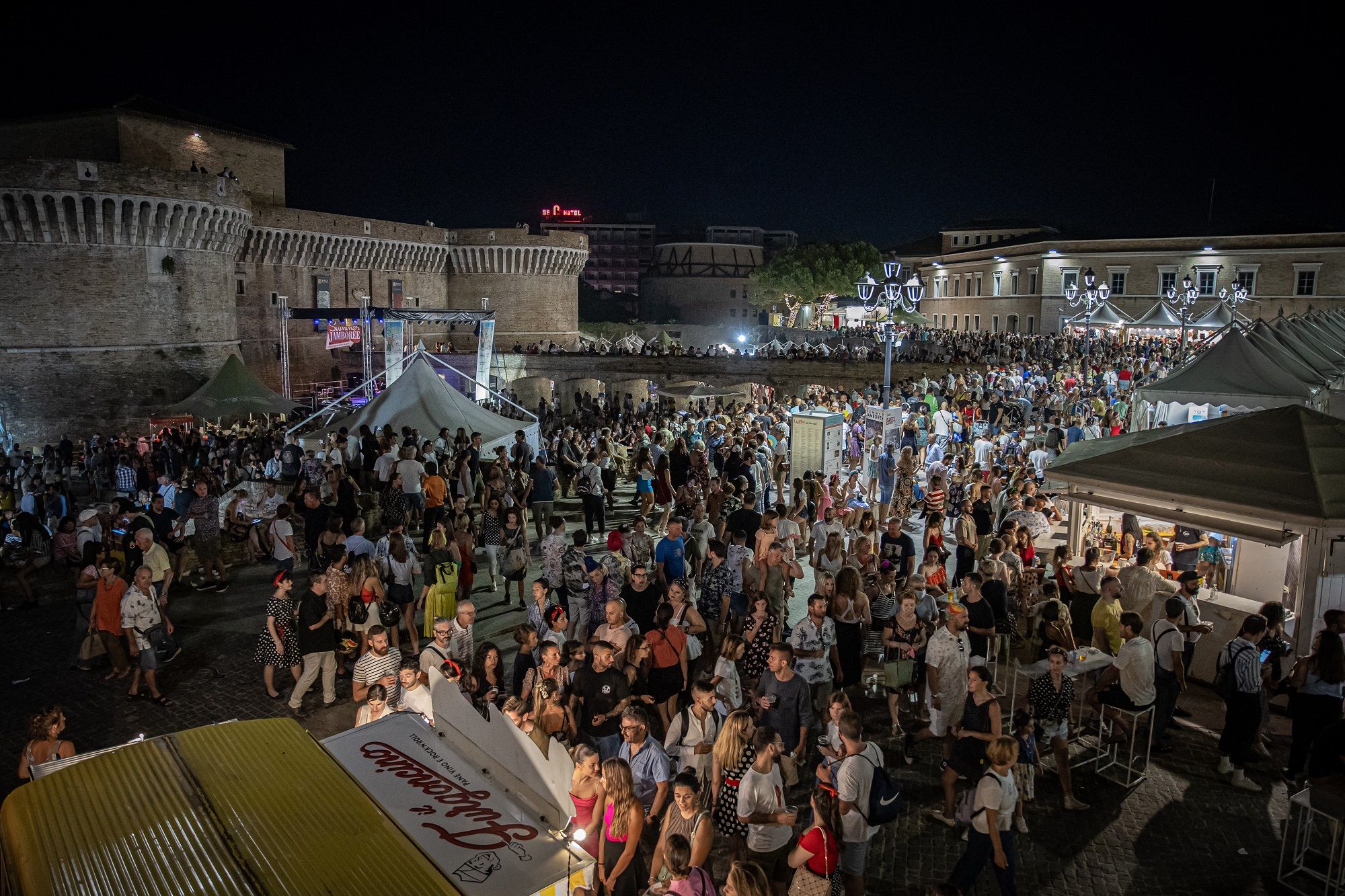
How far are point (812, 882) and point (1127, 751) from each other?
3545 millimetres

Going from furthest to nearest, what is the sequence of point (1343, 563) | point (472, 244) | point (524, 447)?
point (472, 244) → point (524, 447) → point (1343, 563)

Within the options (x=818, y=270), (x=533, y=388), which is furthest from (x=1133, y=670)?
(x=818, y=270)

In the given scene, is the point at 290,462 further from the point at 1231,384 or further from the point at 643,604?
the point at 1231,384

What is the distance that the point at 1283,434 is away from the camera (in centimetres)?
754

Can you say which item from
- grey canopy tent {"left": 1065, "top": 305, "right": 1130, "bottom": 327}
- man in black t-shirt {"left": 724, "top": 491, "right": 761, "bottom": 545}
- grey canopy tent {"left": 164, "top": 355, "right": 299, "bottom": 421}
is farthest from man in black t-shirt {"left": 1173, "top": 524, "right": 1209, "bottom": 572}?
grey canopy tent {"left": 1065, "top": 305, "right": 1130, "bottom": 327}

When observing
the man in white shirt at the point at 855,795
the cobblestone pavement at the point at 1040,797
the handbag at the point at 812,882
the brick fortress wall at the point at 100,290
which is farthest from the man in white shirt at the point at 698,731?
the brick fortress wall at the point at 100,290

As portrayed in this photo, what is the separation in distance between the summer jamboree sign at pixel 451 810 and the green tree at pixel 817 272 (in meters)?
50.9

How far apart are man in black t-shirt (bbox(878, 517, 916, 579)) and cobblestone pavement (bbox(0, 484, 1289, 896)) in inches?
67.2

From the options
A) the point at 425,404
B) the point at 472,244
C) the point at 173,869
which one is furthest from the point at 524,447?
the point at 472,244

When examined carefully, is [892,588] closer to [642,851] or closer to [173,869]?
[642,851]

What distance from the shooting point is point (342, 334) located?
30281 mm

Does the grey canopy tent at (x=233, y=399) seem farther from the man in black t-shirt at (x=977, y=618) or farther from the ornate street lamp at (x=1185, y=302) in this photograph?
the ornate street lamp at (x=1185, y=302)

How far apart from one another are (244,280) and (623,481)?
2279cm

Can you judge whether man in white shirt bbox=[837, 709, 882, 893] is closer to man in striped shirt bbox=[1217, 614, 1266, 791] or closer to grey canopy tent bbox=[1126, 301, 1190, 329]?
man in striped shirt bbox=[1217, 614, 1266, 791]
